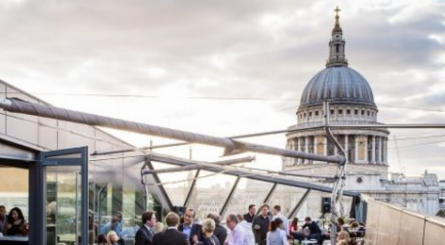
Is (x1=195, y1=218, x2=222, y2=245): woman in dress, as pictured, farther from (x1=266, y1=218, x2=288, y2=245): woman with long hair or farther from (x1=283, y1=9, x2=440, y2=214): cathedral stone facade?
(x1=283, y1=9, x2=440, y2=214): cathedral stone facade

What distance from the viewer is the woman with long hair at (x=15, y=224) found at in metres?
11.4

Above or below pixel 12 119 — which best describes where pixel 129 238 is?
below

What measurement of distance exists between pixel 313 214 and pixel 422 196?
32.4 m

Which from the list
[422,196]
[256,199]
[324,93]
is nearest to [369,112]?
[324,93]

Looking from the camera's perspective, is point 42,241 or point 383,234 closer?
point 383,234

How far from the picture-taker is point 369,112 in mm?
96500

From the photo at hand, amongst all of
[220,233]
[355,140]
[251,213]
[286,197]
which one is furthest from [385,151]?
[220,233]

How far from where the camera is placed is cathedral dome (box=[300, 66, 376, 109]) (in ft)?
318

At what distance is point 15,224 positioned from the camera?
11.6 m

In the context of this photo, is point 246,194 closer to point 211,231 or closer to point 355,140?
point 211,231

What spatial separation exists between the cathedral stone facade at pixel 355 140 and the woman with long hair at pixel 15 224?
67.1m

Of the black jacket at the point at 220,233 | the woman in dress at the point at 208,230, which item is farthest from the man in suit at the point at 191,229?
the woman in dress at the point at 208,230

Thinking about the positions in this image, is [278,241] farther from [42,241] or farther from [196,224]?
[42,241]

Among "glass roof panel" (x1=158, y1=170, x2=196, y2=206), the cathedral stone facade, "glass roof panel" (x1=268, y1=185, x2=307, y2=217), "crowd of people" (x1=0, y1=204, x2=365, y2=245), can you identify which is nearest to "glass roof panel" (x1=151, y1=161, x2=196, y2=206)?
"glass roof panel" (x1=158, y1=170, x2=196, y2=206)
